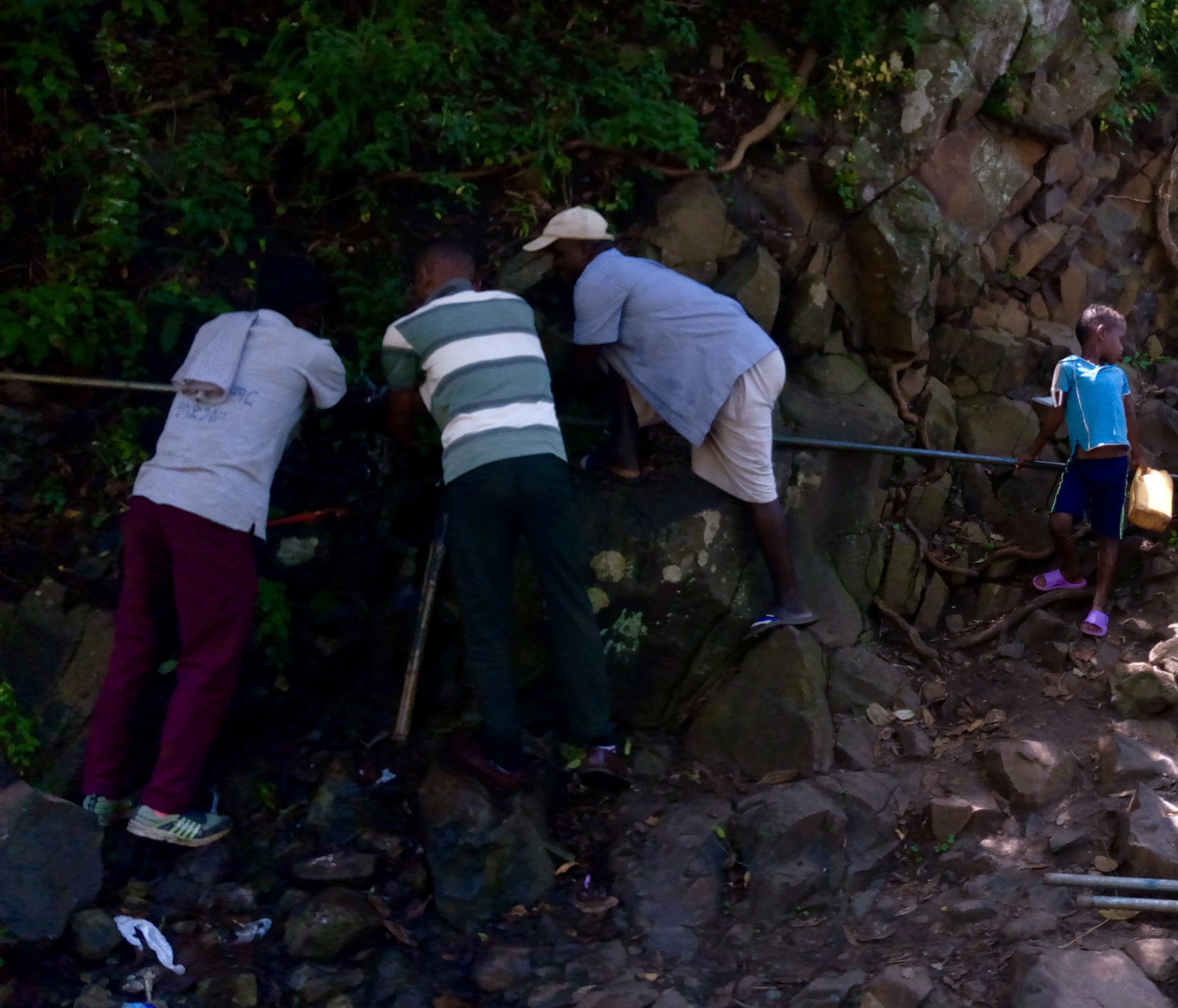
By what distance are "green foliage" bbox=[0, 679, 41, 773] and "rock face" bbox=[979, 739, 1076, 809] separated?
144 inches

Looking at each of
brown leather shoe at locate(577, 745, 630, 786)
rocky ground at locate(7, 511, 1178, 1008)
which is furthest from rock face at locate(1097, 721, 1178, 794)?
brown leather shoe at locate(577, 745, 630, 786)

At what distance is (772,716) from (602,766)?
79 centimetres

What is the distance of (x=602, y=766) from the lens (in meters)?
4.16

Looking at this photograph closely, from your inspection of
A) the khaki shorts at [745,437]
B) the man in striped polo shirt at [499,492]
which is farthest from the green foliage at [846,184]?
the man in striped polo shirt at [499,492]

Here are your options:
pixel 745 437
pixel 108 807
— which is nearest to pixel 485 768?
pixel 108 807

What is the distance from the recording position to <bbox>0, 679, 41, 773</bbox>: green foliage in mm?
4078

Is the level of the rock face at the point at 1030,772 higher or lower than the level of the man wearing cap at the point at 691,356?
lower

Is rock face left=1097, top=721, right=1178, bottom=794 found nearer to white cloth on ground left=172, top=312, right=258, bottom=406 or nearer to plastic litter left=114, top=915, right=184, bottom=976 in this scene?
plastic litter left=114, top=915, right=184, bottom=976

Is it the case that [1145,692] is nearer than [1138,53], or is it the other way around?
[1145,692]

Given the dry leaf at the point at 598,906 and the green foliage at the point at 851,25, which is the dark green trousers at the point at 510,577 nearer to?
the dry leaf at the point at 598,906

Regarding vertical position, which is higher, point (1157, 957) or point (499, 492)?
point (499, 492)

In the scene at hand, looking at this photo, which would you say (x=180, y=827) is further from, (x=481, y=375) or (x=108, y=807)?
(x=481, y=375)

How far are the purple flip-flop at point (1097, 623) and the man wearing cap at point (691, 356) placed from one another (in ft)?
4.71

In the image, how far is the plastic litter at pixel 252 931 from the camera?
3707 millimetres
